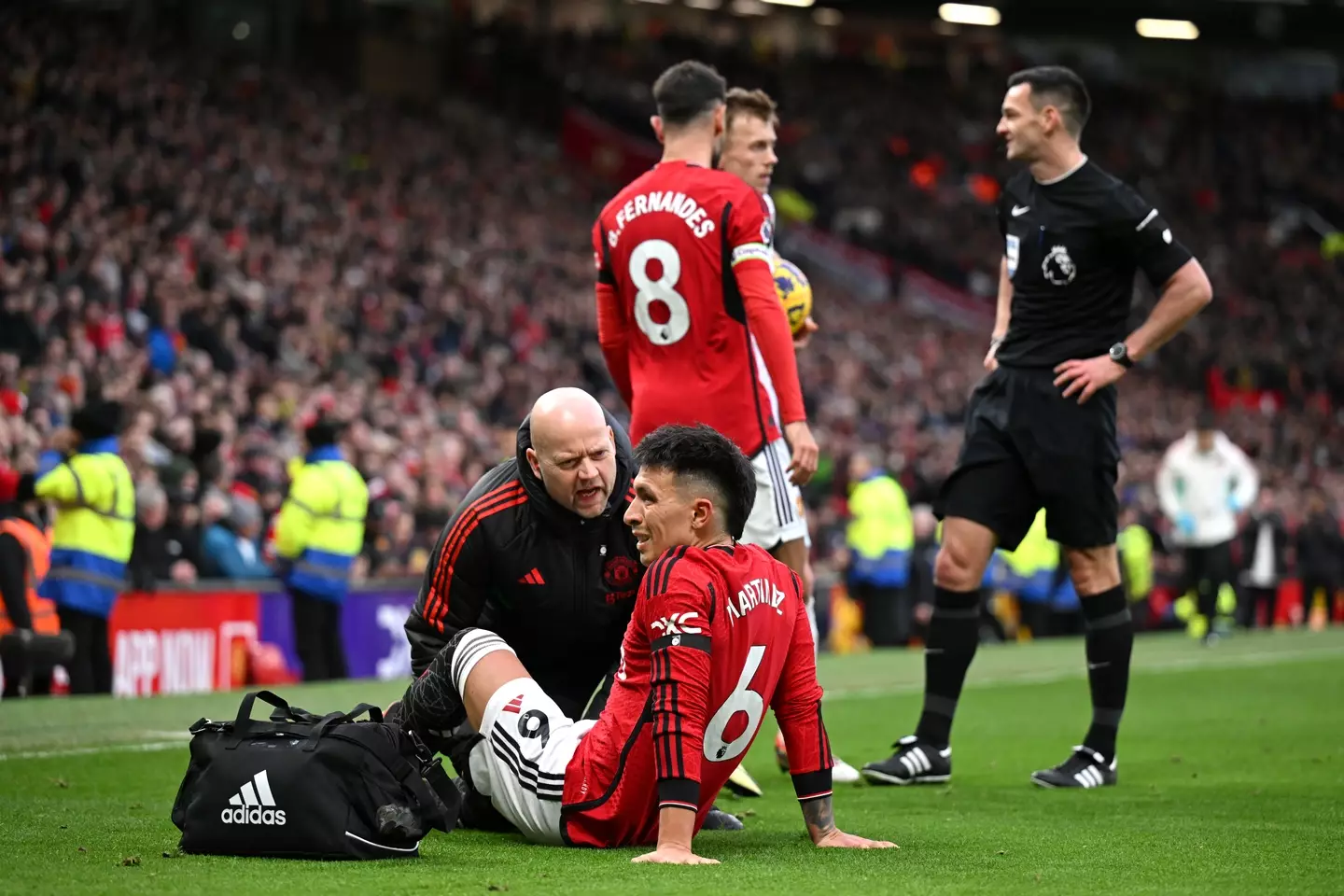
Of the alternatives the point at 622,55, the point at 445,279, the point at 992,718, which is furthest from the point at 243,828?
the point at 622,55

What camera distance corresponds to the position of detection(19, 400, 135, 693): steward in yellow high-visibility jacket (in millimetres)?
12281

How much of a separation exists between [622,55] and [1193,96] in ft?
48.8

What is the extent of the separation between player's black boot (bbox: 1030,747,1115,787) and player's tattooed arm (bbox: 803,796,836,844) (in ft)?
6.97

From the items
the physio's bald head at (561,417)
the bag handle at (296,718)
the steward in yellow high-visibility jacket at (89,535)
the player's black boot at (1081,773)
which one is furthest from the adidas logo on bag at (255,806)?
the steward in yellow high-visibility jacket at (89,535)

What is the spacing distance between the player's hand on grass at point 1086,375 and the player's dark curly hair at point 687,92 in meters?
1.64

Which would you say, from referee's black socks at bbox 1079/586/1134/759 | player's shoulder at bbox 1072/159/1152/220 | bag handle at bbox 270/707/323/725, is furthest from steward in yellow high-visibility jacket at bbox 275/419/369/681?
bag handle at bbox 270/707/323/725

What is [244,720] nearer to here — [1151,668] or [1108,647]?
[1108,647]

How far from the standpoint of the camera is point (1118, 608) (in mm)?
7293

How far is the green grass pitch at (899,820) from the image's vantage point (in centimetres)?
441

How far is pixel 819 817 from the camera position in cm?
503

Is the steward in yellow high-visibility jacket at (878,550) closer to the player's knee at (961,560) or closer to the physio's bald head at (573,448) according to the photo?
the player's knee at (961,560)

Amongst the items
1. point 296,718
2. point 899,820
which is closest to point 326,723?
point 296,718

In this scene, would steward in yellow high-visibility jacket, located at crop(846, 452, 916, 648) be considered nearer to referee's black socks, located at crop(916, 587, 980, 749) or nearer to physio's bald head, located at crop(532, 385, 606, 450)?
referee's black socks, located at crop(916, 587, 980, 749)

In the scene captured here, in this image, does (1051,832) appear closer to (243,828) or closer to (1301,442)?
(243,828)
